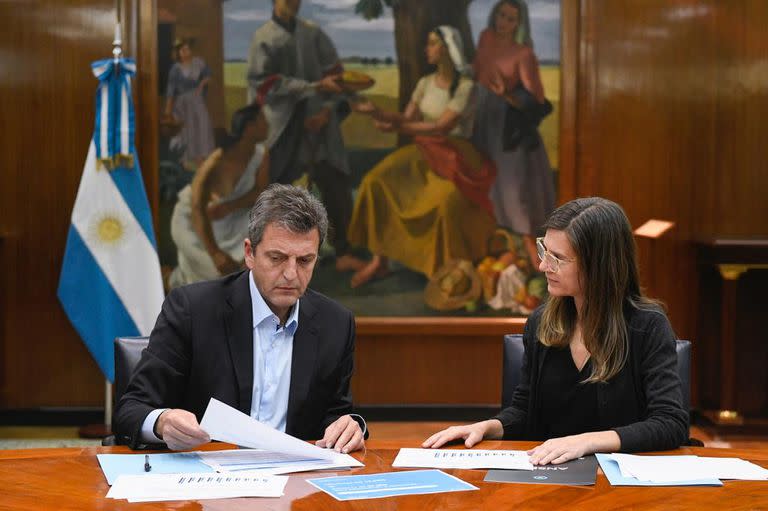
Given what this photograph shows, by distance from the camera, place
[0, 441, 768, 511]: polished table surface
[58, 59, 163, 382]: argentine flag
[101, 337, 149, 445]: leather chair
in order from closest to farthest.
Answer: [0, 441, 768, 511]: polished table surface
[101, 337, 149, 445]: leather chair
[58, 59, 163, 382]: argentine flag

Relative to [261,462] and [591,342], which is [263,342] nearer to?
[261,462]

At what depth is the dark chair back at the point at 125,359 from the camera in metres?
3.21

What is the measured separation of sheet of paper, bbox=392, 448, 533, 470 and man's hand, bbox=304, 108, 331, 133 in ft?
13.9

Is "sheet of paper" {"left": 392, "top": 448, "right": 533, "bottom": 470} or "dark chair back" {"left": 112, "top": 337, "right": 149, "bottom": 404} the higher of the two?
"dark chair back" {"left": 112, "top": 337, "right": 149, "bottom": 404}

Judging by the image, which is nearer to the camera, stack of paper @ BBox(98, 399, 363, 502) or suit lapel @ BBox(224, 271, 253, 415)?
stack of paper @ BBox(98, 399, 363, 502)

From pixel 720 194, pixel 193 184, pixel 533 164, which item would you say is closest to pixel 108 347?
pixel 193 184

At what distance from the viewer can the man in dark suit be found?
9.99 feet

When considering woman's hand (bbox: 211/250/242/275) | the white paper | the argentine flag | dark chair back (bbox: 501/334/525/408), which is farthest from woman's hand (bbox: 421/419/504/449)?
woman's hand (bbox: 211/250/242/275)

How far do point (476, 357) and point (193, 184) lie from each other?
7.13 feet

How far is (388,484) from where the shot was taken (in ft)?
7.78

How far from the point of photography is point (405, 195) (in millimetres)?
6801

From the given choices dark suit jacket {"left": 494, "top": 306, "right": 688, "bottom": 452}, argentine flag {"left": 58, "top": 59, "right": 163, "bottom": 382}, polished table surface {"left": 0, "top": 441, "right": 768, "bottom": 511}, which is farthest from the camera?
argentine flag {"left": 58, "top": 59, "right": 163, "bottom": 382}

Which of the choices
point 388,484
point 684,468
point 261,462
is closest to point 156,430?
point 261,462

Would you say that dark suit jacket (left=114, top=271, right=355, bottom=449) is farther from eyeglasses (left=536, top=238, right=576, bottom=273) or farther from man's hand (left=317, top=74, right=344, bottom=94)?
man's hand (left=317, top=74, right=344, bottom=94)
